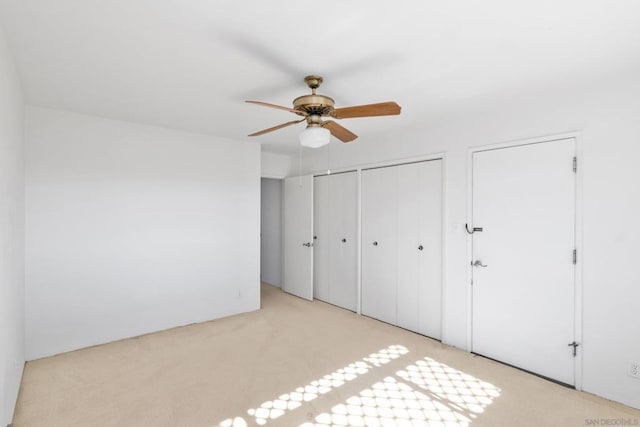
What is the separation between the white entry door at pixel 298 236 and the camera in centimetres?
479

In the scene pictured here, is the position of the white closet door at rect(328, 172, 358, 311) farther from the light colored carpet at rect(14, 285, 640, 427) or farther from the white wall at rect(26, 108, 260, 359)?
the white wall at rect(26, 108, 260, 359)

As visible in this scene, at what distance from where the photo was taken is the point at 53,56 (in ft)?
6.49

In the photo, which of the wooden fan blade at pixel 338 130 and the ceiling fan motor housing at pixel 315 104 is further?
the wooden fan blade at pixel 338 130

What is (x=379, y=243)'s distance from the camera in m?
3.93

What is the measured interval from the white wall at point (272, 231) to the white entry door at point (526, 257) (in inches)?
133

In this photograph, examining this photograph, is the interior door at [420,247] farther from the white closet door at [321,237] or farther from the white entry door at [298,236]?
the white entry door at [298,236]

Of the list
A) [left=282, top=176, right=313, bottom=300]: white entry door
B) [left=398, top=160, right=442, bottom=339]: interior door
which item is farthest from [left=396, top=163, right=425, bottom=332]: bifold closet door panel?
[left=282, top=176, right=313, bottom=300]: white entry door

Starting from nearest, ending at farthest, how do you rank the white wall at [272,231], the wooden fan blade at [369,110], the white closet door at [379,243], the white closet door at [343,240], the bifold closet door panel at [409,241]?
the wooden fan blade at [369,110] → the bifold closet door panel at [409,241] → the white closet door at [379,243] → the white closet door at [343,240] → the white wall at [272,231]

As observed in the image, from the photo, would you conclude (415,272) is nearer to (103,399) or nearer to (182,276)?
(182,276)

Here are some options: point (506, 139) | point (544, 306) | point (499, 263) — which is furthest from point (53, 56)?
point (544, 306)

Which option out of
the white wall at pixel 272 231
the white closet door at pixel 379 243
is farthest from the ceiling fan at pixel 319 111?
the white wall at pixel 272 231

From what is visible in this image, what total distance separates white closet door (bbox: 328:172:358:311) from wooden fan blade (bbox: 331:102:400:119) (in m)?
2.17

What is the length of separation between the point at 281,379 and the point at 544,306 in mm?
2210

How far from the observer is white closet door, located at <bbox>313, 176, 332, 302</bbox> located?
4.69 metres
